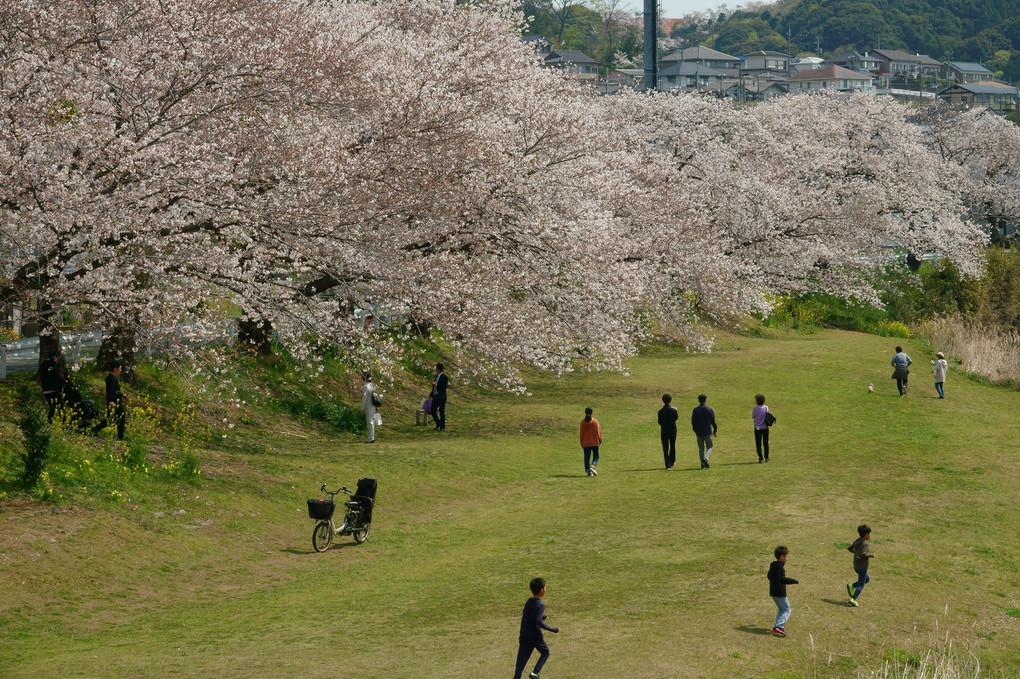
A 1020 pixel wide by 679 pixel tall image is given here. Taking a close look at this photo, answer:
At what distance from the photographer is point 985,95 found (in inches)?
5965

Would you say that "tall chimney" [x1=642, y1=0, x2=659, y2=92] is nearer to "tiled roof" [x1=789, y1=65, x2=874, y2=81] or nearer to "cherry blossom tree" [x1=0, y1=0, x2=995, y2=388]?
"cherry blossom tree" [x1=0, y1=0, x2=995, y2=388]

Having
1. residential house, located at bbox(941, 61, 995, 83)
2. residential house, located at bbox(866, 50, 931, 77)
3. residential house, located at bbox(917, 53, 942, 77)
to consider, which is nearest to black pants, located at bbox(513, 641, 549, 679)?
residential house, located at bbox(941, 61, 995, 83)

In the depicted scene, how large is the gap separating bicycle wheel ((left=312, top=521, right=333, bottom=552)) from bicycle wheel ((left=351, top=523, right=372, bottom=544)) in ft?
1.46

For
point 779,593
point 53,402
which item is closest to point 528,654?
point 779,593

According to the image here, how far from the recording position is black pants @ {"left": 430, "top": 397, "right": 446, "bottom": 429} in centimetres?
2853

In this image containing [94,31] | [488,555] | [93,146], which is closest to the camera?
[488,555]

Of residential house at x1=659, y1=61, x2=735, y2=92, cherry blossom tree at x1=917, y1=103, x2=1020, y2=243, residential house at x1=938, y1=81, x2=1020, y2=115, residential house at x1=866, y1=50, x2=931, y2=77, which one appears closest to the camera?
cherry blossom tree at x1=917, y1=103, x2=1020, y2=243

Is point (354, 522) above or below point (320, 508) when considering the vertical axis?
below

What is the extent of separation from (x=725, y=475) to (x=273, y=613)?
12.6m

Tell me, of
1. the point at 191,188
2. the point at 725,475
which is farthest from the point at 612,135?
the point at 191,188

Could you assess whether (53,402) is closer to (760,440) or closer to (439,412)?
(439,412)

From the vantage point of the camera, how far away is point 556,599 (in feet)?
49.6

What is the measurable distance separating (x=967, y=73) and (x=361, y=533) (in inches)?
7817

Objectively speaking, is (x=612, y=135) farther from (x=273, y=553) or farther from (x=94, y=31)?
(x=273, y=553)
